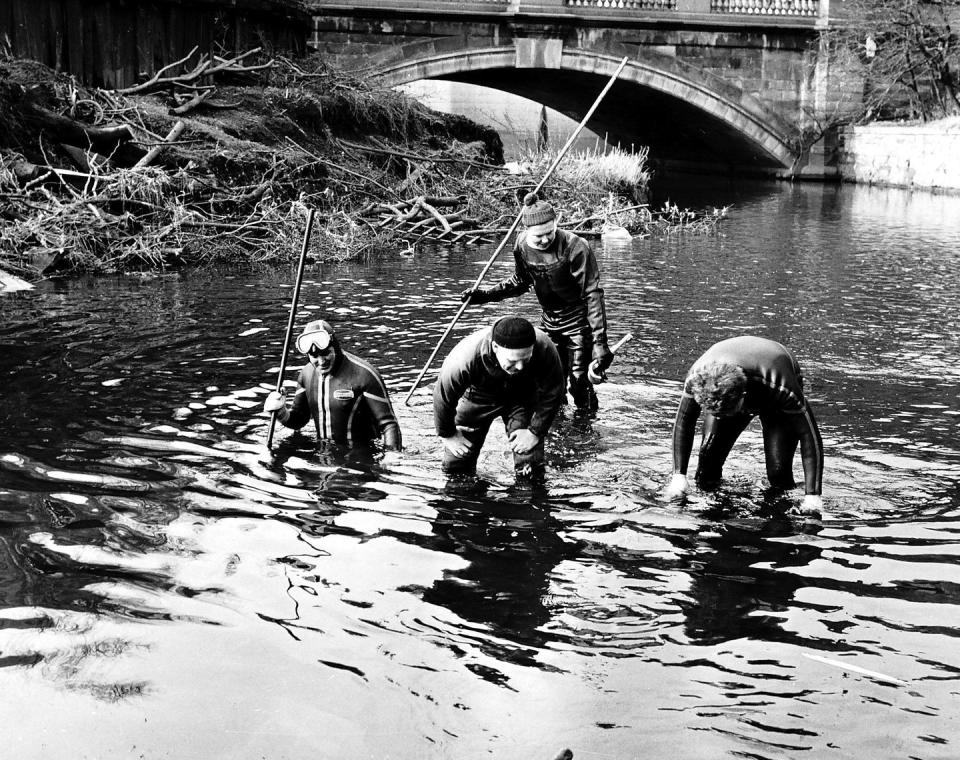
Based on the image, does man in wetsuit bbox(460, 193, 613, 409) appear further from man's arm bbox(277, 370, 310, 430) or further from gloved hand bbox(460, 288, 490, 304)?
man's arm bbox(277, 370, 310, 430)

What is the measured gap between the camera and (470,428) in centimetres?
777

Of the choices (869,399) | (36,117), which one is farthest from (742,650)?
(36,117)

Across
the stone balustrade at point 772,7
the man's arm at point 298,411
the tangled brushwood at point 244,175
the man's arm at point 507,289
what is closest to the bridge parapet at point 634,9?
the stone balustrade at point 772,7

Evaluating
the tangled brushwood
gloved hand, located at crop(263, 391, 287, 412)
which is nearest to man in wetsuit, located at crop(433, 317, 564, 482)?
gloved hand, located at crop(263, 391, 287, 412)

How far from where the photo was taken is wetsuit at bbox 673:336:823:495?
261 inches

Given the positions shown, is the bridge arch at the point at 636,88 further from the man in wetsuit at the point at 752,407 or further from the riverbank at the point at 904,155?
the man in wetsuit at the point at 752,407

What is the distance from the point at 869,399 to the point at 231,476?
577 cm

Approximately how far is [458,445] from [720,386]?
201 centimetres

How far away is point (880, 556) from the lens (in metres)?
6.57

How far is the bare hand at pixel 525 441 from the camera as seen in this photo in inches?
296

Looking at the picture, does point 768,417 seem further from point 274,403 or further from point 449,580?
point 274,403

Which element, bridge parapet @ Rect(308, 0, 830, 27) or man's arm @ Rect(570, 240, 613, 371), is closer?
man's arm @ Rect(570, 240, 613, 371)

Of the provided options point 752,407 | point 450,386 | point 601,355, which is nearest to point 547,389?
point 450,386

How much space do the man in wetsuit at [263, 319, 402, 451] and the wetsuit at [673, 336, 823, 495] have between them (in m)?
2.29
